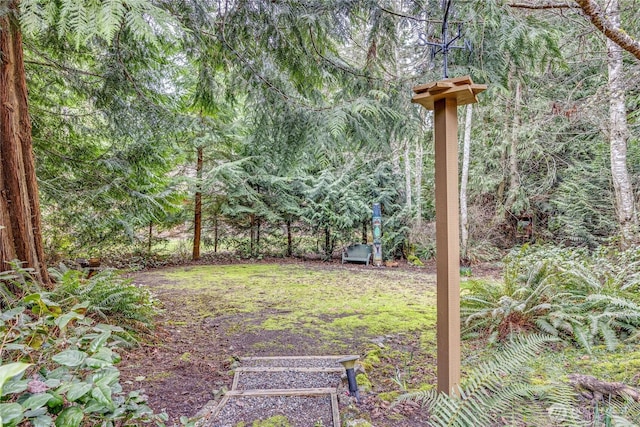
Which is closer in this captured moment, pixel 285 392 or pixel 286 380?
pixel 285 392

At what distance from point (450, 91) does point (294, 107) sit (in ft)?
5.37

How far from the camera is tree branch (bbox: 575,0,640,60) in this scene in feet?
6.21

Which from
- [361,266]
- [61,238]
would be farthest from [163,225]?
[361,266]

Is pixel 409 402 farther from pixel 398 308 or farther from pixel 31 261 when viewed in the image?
pixel 31 261

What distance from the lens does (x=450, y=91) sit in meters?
1.69

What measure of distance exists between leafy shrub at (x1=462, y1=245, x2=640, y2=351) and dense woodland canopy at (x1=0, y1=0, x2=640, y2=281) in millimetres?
1676

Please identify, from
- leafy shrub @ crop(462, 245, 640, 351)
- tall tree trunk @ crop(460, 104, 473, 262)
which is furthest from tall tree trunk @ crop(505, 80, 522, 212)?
leafy shrub @ crop(462, 245, 640, 351)

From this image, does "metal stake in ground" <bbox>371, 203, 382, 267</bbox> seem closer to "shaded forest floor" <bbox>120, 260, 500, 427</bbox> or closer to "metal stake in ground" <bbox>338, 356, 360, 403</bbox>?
"shaded forest floor" <bbox>120, 260, 500, 427</bbox>

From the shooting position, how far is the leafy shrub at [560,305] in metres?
2.71

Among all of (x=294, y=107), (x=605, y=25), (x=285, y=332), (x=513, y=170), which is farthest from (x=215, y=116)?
(x=513, y=170)

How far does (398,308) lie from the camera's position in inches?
166

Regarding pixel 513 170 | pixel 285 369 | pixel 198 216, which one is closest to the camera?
pixel 285 369

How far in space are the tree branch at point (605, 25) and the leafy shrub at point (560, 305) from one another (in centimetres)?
190

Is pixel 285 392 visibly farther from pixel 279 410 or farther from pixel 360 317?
pixel 360 317
